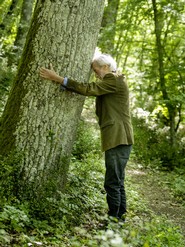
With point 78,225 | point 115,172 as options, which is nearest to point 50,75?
point 115,172

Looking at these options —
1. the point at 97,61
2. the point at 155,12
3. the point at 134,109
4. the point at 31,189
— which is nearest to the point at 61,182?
the point at 31,189

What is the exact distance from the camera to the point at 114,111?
469 centimetres

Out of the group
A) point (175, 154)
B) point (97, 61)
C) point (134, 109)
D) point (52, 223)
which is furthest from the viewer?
point (134, 109)

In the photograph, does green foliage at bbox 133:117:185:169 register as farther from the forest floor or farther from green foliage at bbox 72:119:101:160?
green foliage at bbox 72:119:101:160

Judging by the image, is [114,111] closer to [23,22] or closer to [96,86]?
[96,86]

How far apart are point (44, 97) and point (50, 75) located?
0.90ft

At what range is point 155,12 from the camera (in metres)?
11.3

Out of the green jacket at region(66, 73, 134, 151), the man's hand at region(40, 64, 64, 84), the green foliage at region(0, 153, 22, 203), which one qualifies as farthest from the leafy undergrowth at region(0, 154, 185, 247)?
the man's hand at region(40, 64, 64, 84)

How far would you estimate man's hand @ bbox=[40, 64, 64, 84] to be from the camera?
4.15 meters

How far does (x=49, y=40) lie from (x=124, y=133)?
5.05 feet

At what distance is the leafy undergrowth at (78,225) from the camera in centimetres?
343

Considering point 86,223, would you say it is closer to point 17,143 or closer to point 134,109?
point 17,143

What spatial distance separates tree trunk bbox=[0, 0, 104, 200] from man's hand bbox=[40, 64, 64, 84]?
0.23ft

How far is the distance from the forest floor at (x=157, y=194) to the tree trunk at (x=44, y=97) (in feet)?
9.62
